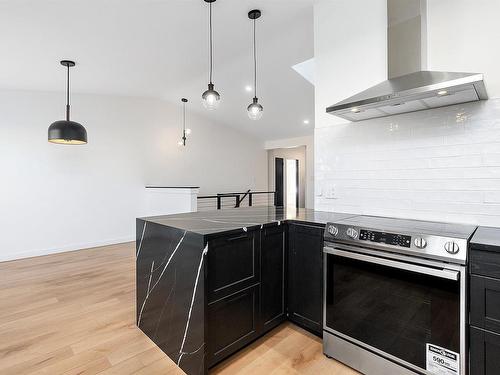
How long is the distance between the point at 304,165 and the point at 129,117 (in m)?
5.28

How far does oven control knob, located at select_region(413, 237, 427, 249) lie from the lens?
4.56 feet

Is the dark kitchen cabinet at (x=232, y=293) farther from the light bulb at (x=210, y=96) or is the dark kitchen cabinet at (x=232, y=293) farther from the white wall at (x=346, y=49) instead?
the white wall at (x=346, y=49)

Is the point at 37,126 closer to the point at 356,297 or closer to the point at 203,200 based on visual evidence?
the point at 203,200

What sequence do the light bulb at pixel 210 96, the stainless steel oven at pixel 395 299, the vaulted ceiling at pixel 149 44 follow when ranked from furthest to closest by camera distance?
1. the light bulb at pixel 210 96
2. the vaulted ceiling at pixel 149 44
3. the stainless steel oven at pixel 395 299

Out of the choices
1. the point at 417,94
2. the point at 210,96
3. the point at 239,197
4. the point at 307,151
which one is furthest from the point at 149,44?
the point at 307,151

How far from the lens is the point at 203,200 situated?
273 inches

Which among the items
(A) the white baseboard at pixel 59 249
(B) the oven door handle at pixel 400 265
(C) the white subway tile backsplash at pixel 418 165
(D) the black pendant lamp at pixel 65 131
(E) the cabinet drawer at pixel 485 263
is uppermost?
(D) the black pendant lamp at pixel 65 131

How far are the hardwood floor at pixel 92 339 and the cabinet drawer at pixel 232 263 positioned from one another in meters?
0.52

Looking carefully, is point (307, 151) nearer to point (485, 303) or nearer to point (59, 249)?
point (59, 249)

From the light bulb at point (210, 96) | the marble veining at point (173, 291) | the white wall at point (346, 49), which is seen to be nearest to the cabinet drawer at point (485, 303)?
the marble veining at point (173, 291)

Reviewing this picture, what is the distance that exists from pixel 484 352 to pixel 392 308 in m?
0.41

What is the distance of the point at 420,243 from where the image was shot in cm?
140

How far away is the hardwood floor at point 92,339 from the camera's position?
1744 millimetres

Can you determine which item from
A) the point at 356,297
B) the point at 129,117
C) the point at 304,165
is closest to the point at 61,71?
the point at 129,117
